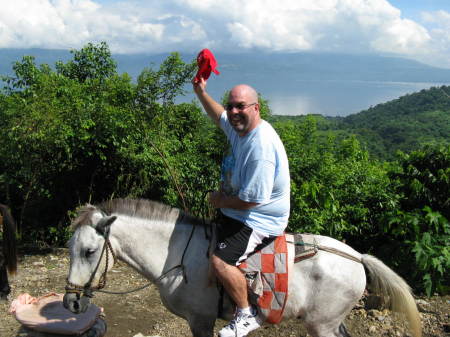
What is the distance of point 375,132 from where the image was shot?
117ft

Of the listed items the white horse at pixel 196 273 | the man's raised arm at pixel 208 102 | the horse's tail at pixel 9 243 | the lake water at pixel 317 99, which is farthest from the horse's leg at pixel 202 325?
the lake water at pixel 317 99

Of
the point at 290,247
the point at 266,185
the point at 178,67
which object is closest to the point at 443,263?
the point at 290,247

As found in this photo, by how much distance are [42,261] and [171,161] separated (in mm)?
2725

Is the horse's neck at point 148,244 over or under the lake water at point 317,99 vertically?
under

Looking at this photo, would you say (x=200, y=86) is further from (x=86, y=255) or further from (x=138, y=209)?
(x=86, y=255)

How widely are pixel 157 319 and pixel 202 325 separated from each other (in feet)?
6.08

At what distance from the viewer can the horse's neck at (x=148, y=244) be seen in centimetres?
294

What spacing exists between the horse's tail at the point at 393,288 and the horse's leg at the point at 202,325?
130 cm

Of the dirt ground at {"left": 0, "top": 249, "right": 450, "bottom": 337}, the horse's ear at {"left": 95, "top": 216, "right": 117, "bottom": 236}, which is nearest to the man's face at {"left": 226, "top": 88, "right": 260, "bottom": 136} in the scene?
the horse's ear at {"left": 95, "top": 216, "right": 117, "bottom": 236}

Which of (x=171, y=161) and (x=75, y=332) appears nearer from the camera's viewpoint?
(x=75, y=332)

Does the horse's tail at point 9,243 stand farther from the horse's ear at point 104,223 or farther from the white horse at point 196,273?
the horse's ear at point 104,223

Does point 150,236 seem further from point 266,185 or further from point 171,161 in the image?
point 171,161

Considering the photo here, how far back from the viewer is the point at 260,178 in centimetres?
250

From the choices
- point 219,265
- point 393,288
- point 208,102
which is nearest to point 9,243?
point 208,102
